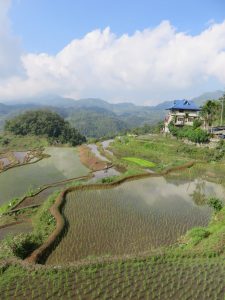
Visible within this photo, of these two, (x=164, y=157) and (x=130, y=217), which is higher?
(x=164, y=157)

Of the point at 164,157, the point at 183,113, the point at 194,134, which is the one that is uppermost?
the point at 183,113

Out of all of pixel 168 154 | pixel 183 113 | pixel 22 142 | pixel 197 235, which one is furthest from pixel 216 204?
pixel 22 142

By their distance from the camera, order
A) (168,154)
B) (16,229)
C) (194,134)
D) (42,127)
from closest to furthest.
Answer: (16,229) → (168,154) → (194,134) → (42,127)

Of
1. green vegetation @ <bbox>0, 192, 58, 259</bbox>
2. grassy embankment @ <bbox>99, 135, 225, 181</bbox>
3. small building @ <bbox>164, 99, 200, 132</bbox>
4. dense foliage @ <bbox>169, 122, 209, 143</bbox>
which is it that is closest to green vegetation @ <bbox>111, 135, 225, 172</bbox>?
grassy embankment @ <bbox>99, 135, 225, 181</bbox>

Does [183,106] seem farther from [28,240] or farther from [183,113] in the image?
[28,240]

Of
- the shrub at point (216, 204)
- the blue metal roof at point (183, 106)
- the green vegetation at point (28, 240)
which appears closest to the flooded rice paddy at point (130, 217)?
the shrub at point (216, 204)

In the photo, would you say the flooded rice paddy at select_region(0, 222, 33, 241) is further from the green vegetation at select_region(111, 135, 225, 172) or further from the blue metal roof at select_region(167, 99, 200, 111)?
the blue metal roof at select_region(167, 99, 200, 111)

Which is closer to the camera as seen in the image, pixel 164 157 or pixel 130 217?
pixel 130 217
